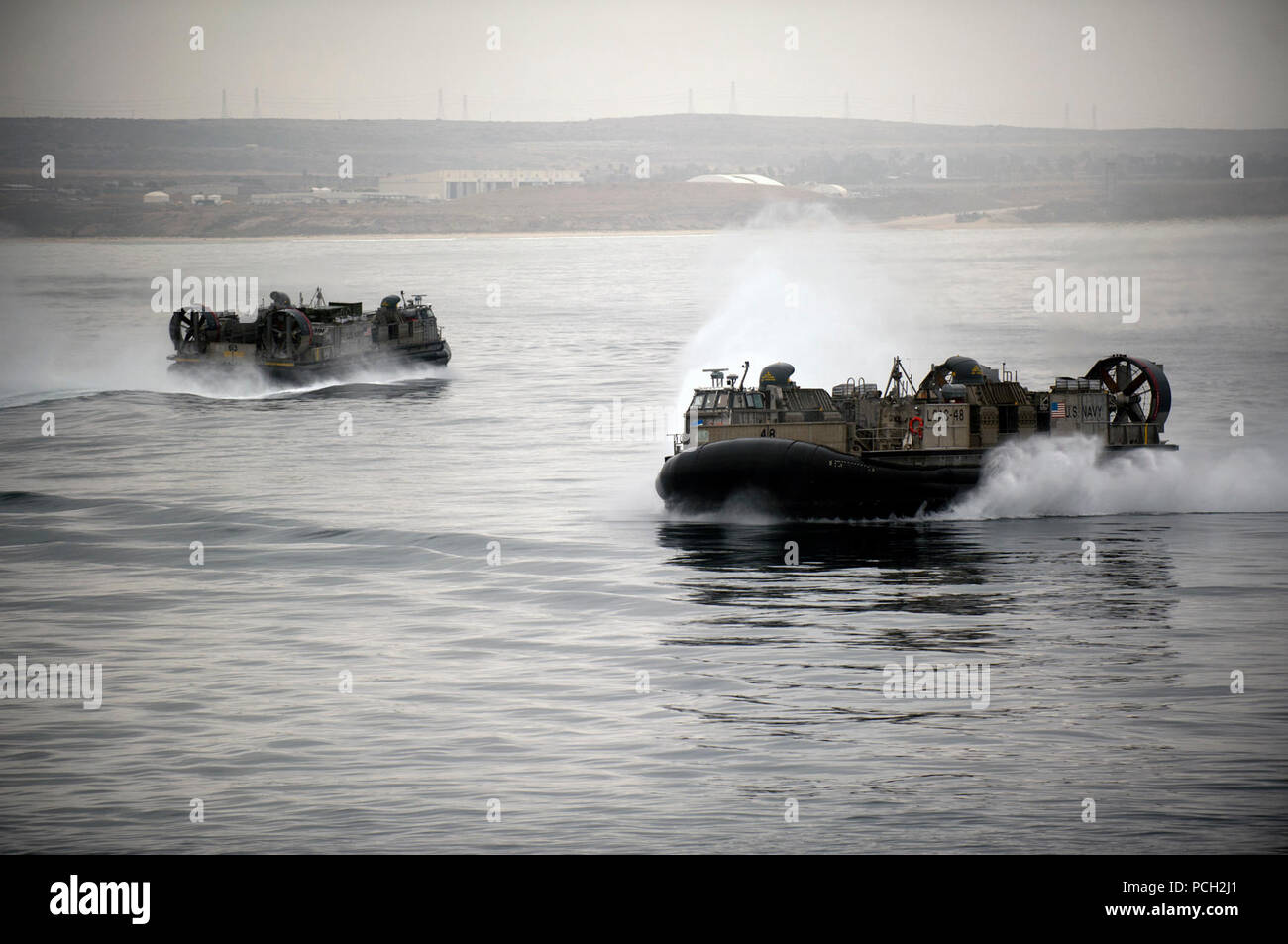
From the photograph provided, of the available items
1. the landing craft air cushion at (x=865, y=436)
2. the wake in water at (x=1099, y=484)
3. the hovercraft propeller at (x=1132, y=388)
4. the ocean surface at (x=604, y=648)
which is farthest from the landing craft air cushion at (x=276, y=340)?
the wake in water at (x=1099, y=484)

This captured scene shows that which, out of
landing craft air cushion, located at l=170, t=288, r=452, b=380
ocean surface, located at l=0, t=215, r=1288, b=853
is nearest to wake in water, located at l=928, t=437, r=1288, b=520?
ocean surface, located at l=0, t=215, r=1288, b=853

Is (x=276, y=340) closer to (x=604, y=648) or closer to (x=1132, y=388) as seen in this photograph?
(x=1132, y=388)

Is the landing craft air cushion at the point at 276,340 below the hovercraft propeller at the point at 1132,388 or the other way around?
the other way around

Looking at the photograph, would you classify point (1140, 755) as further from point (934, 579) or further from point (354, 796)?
point (934, 579)

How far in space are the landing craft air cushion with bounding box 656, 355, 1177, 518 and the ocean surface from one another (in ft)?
2.41

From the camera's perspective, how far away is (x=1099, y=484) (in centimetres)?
3912

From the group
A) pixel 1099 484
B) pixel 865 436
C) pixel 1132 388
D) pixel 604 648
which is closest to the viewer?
pixel 604 648

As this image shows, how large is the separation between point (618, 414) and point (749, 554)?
3373cm

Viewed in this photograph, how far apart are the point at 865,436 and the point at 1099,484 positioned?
5816 mm

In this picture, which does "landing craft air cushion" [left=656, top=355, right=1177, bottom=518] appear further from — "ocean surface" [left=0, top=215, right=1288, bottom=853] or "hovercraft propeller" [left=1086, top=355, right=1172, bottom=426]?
"ocean surface" [left=0, top=215, right=1288, bottom=853]

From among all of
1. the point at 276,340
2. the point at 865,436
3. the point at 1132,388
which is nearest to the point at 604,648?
the point at 865,436

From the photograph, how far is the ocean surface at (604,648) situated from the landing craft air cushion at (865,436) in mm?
733

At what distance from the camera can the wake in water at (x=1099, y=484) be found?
125 feet

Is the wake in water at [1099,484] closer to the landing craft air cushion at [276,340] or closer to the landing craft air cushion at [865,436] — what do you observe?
the landing craft air cushion at [865,436]
